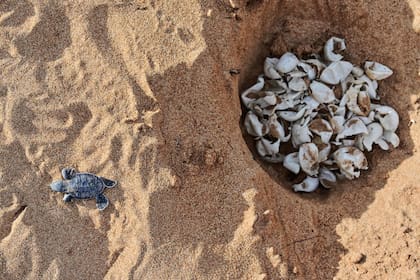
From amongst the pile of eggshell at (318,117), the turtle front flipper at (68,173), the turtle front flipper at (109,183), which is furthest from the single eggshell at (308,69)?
the turtle front flipper at (68,173)

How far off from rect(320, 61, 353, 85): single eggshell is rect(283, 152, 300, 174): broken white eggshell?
0.41 m

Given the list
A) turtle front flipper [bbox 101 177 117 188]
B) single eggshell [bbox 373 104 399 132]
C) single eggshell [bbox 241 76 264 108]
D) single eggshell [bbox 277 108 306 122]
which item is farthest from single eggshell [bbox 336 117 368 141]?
turtle front flipper [bbox 101 177 117 188]

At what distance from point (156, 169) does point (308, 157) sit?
0.74 meters

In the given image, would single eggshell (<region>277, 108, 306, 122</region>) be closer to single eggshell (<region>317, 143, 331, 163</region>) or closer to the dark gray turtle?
single eggshell (<region>317, 143, 331, 163</region>)

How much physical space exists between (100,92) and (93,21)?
1.13 ft

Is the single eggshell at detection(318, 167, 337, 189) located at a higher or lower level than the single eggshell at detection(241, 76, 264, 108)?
lower

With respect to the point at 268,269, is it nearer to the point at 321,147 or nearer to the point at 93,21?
the point at 321,147

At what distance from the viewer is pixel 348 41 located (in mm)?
2629

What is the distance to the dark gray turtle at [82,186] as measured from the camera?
7.02 ft

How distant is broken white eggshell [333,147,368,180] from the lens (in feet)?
7.88

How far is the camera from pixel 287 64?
247 centimetres

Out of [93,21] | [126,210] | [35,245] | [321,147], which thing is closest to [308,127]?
[321,147]

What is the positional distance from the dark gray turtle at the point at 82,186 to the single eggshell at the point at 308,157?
2.95ft

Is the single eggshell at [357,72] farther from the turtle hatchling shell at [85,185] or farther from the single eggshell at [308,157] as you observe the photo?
the turtle hatchling shell at [85,185]
